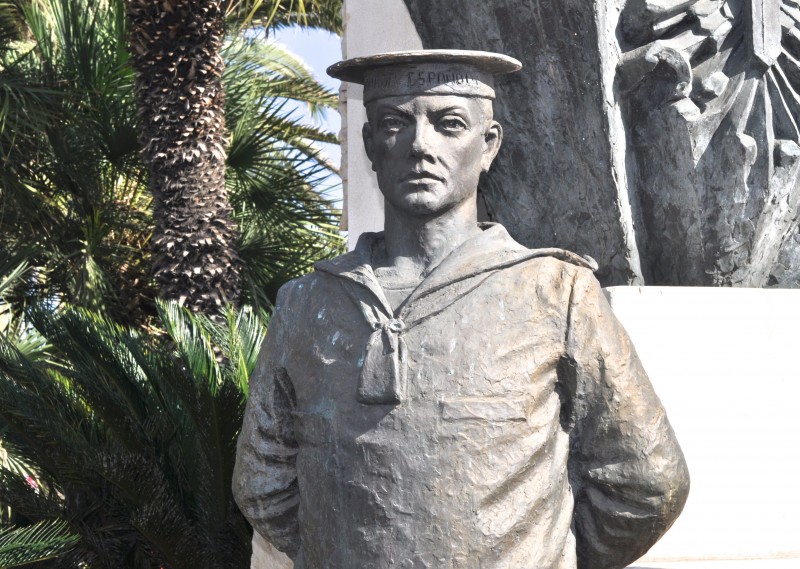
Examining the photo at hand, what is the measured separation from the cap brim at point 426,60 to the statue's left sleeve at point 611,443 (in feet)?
1.42

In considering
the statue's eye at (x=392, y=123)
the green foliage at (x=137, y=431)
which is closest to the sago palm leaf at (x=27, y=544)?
the green foliage at (x=137, y=431)

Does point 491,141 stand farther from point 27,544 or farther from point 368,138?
point 27,544

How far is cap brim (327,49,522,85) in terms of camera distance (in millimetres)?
2598

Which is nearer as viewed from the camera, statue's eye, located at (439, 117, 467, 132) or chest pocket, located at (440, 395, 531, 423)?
chest pocket, located at (440, 395, 531, 423)

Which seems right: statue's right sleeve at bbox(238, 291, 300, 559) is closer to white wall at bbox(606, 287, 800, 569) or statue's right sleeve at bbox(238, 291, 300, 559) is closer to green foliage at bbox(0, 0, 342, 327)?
white wall at bbox(606, 287, 800, 569)

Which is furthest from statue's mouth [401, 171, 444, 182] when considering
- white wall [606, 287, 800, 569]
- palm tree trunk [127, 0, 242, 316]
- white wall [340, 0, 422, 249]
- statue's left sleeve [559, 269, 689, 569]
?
palm tree trunk [127, 0, 242, 316]

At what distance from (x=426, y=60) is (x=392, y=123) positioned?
0.46ft

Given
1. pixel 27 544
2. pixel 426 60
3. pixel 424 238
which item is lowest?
pixel 27 544

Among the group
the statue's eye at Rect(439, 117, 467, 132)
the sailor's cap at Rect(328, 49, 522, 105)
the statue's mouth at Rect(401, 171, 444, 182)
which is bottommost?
the statue's mouth at Rect(401, 171, 444, 182)

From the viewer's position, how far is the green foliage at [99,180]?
33.2ft

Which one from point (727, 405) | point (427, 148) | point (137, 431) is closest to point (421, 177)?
point (427, 148)

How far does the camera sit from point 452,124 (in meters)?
2.66

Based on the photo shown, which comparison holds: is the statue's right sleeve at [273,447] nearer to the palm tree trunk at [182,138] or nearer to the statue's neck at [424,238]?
the statue's neck at [424,238]

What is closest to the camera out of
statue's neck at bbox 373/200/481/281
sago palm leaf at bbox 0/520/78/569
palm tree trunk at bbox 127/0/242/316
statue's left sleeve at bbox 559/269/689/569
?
statue's left sleeve at bbox 559/269/689/569
